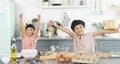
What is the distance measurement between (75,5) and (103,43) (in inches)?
37.1

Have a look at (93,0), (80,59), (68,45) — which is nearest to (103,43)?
(68,45)

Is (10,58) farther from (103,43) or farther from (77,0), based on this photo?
(77,0)

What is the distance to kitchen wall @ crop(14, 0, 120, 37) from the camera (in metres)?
4.70

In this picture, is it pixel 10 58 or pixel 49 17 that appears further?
pixel 49 17

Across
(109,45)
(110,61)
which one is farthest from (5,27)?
(110,61)

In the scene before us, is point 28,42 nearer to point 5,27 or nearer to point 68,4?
point 5,27

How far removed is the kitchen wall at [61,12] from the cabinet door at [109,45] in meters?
0.59

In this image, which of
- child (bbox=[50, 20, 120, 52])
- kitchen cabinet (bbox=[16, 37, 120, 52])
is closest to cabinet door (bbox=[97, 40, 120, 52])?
kitchen cabinet (bbox=[16, 37, 120, 52])

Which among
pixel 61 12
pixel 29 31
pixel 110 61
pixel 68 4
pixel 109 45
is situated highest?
pixel 68 4

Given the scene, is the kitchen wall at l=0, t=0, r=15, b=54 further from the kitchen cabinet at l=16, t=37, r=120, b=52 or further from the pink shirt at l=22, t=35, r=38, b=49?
the pink shirt at l=22, t=35, r=38, b=49

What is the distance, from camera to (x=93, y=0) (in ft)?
15.3

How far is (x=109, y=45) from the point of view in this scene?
419 cm

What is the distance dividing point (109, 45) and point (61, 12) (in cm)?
115

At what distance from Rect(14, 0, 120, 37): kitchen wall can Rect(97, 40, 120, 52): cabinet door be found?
590 mm
